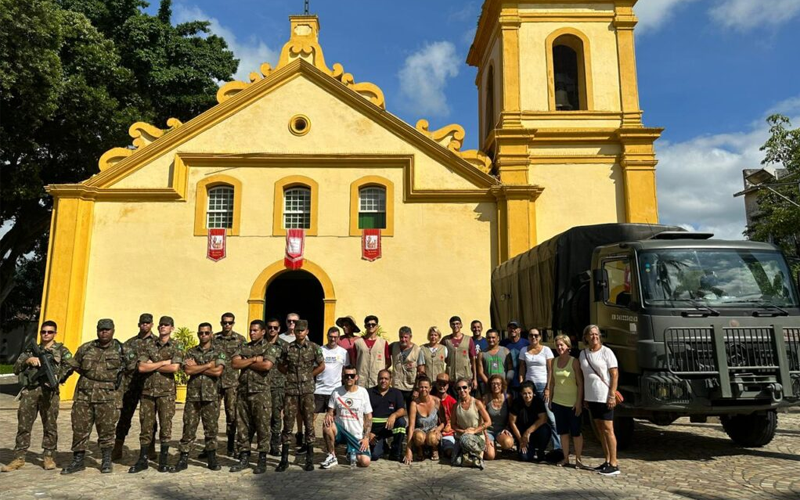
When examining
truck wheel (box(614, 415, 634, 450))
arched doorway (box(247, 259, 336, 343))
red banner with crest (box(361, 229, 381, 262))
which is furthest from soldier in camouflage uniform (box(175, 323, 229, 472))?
red banner with crest (box(361, 229, 381, 262))

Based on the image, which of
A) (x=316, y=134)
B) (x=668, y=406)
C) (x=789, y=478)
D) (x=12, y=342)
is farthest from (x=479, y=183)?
(x=12, y=342)

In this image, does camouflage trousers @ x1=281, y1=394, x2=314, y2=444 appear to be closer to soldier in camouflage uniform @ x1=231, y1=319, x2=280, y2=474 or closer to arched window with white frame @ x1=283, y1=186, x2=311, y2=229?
soldier in camouflage uniform @ x1=231, y1=319, x2=280, y2=474

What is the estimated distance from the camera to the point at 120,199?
52.0ft

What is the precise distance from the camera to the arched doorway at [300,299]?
18.4 metres

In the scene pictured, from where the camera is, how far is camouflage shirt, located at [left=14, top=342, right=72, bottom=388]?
771cm

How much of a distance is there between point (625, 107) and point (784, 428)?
34.5 feet

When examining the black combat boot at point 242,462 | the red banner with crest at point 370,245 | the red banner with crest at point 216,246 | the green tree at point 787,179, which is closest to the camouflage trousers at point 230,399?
the black combat boot at point 242,462

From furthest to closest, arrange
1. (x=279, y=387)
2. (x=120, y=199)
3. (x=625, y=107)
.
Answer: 1. (x=625, y=107)
2. (x=120, y=199)
3. (x=279, y=387)

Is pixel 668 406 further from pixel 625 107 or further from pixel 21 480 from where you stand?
pixel 625 107

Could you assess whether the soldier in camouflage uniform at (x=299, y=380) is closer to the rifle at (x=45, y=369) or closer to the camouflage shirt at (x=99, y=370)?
the camouflage shirt at (x=99, y=370)

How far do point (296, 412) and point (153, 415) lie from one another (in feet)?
6.30

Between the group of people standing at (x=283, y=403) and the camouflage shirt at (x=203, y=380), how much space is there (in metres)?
0.01

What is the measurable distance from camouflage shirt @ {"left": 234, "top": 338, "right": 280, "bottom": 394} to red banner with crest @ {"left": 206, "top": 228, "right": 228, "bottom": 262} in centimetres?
800

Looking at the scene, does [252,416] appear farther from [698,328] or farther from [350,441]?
[698,328]
